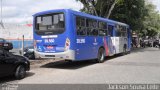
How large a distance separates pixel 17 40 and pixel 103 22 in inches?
1087

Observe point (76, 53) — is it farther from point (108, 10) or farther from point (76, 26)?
point (108, 10)

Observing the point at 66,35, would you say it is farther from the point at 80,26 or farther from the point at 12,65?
the point at 12,65

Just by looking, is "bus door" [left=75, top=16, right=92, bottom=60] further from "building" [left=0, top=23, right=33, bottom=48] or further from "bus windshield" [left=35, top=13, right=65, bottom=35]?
"building" [left=0, top=23, right=33, bottom=48]

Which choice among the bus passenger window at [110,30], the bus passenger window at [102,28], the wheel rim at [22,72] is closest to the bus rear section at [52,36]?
the wheel rim at [22,72]

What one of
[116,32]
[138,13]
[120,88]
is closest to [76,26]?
[120,88]

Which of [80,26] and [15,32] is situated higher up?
[80,26]

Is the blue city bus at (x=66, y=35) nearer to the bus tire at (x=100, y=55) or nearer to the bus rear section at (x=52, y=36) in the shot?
the bus rear section at (x=52, y=36)

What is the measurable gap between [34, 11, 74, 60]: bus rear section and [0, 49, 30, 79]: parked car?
2811 mm

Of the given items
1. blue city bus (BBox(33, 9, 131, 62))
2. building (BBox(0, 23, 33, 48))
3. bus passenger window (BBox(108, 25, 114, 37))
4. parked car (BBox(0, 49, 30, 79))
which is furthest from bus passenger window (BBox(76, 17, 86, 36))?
building (BBox(0, 23, 33, 48))

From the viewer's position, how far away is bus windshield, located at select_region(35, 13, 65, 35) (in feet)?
45.2

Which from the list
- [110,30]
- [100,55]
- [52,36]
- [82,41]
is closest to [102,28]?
[100,55]

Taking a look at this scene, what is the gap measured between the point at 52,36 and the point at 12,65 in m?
4.07

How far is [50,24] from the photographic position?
46.2 feet

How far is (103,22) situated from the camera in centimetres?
1773
